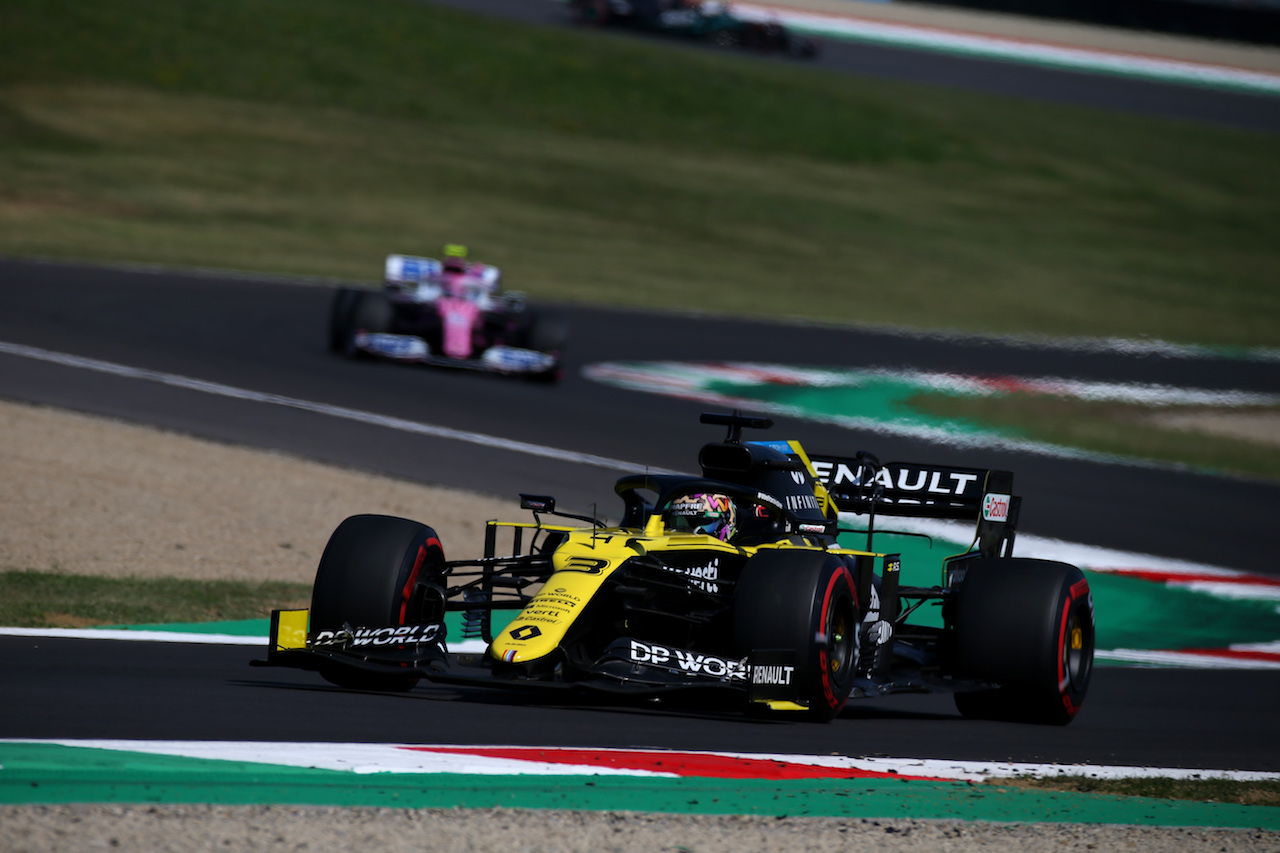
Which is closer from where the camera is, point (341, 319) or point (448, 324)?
point (448, 324)

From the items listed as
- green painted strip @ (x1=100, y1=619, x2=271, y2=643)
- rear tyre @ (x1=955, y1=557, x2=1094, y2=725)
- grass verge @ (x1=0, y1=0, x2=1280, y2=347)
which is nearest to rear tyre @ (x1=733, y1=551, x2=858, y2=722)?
rear tyre @ (x1=955, y1=557, x2=1094, y2=725)

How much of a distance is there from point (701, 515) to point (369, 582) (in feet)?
5.69

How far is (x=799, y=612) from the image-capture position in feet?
26.2

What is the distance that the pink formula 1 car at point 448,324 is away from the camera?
71.5ft

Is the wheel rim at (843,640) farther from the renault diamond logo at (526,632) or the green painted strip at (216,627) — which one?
the green painted strip at (216,627)

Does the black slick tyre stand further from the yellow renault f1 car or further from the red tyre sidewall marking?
the red tyre sidewall marking

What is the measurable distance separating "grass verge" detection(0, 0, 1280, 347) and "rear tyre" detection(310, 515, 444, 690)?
22.6 metres

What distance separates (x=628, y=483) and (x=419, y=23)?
45.6 metres

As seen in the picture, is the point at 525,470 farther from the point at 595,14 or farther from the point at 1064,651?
the point at 595,14

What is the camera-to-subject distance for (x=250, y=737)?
7.03 meters

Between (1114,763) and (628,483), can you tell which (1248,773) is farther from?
(628,483)

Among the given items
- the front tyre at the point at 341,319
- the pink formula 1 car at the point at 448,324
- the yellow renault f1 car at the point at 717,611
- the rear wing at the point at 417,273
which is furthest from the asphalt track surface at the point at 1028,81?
the yellow renault f1 car at the point at 717,611

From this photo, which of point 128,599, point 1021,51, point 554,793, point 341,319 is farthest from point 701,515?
point 1021,51

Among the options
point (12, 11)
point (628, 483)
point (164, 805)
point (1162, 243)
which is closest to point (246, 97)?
point (12, 11)
